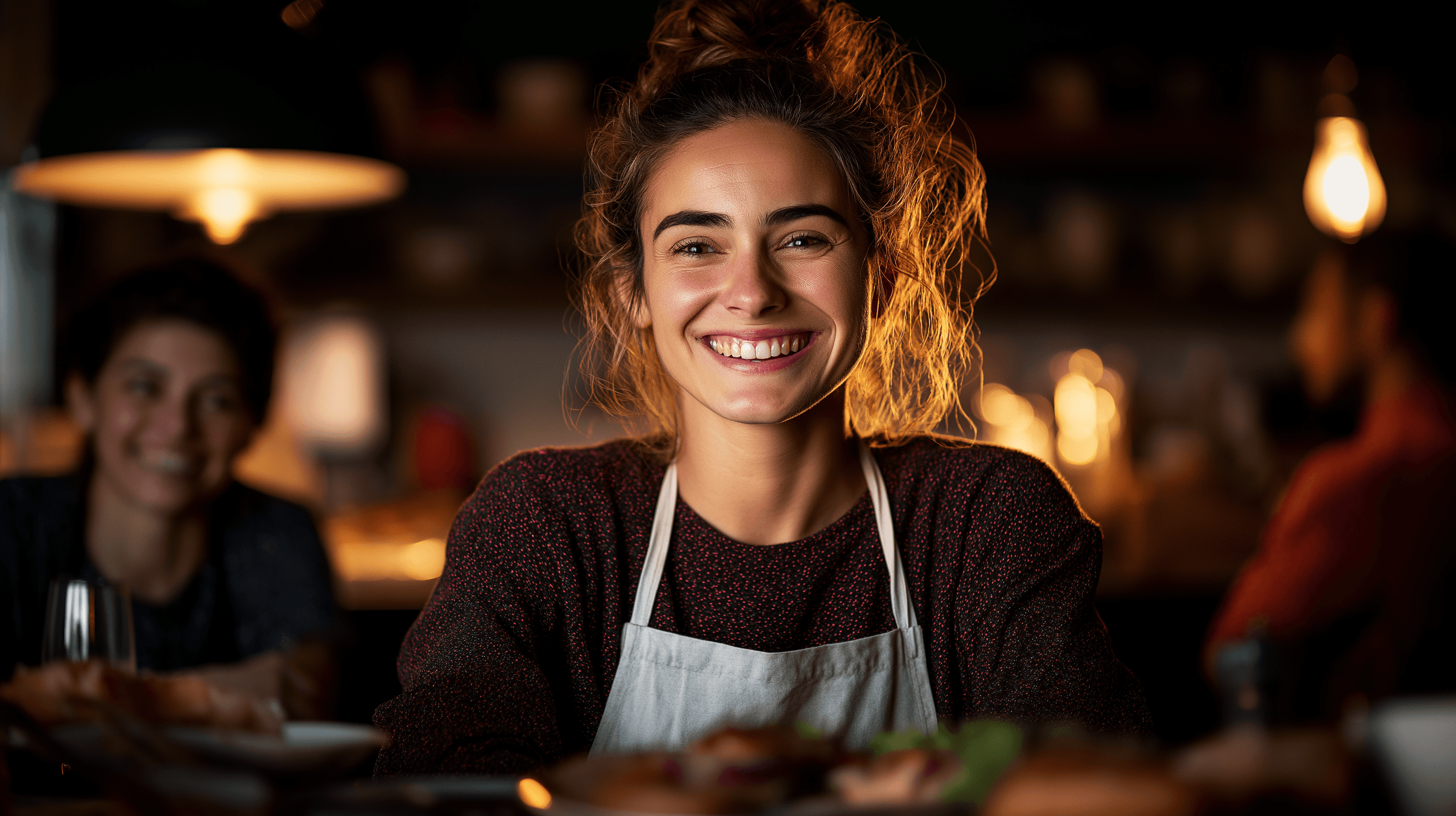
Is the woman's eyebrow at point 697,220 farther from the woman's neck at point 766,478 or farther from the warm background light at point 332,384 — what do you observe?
the warm background light at point 332,384

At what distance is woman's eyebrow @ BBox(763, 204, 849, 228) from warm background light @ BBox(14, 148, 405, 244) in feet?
2.30

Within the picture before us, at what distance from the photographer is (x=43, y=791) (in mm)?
1036

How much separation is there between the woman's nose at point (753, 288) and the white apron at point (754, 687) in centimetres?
32

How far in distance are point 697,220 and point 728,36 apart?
0.27m

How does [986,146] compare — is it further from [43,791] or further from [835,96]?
[43,791]

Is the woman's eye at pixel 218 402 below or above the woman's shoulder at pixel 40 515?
above

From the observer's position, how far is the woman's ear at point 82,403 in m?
1.93

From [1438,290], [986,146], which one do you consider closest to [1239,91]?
[986,146]

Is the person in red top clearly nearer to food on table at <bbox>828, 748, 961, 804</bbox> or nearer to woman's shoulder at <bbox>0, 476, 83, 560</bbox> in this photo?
food on table at <bbox>828, 748, 961, 804</bbox>

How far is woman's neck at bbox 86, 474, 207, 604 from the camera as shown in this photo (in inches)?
74.4

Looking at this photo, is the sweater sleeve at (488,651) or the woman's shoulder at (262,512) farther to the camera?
the woman's shoulder at (262,512)

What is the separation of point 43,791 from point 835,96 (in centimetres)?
107

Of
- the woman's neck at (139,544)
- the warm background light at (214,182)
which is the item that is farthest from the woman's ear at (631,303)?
the woman's neck at (139,544)

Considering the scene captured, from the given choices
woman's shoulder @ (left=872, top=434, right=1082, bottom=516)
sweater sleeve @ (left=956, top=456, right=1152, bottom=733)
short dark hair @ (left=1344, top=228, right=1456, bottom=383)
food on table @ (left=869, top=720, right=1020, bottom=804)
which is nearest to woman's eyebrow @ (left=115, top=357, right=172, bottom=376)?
woman's shoulder @ (left=872, top=434, right=1082, bottom=516)
